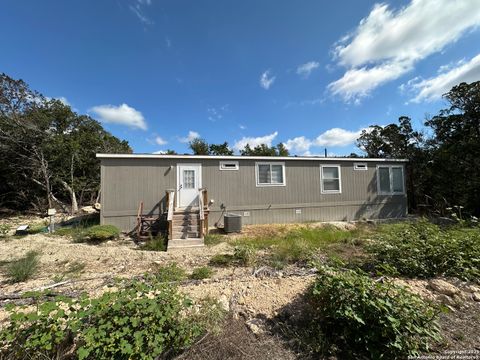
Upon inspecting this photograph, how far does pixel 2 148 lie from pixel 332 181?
A: 17509mm

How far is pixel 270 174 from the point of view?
10.2m

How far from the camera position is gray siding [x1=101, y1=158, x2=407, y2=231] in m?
A: 8.51

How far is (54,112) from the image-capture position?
15547 millimetres

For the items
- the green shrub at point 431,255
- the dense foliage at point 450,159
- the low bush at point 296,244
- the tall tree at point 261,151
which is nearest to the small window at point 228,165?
the low bush at point 296,244

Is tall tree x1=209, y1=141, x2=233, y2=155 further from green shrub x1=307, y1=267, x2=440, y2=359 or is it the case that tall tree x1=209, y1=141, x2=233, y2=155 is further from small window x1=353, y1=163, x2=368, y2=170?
green shrub x1=307, y1=267, x2=440, y2=359

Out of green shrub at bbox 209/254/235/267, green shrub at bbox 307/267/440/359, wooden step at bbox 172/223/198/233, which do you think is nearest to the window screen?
wooden step at bbox 172/223/198/233

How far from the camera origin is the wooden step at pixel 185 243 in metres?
6.62

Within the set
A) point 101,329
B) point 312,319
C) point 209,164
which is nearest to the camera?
point 101,329

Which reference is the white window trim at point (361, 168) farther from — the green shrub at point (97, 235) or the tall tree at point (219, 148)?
the tall tree at point (219, 148)

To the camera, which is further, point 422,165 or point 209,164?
point 422,165

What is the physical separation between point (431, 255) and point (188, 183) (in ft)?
25.0

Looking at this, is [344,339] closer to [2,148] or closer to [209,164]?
[209,164]

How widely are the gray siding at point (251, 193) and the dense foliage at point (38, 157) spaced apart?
665 cm

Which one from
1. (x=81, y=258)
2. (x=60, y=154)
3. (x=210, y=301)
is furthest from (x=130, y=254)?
(x=60, y=154)
